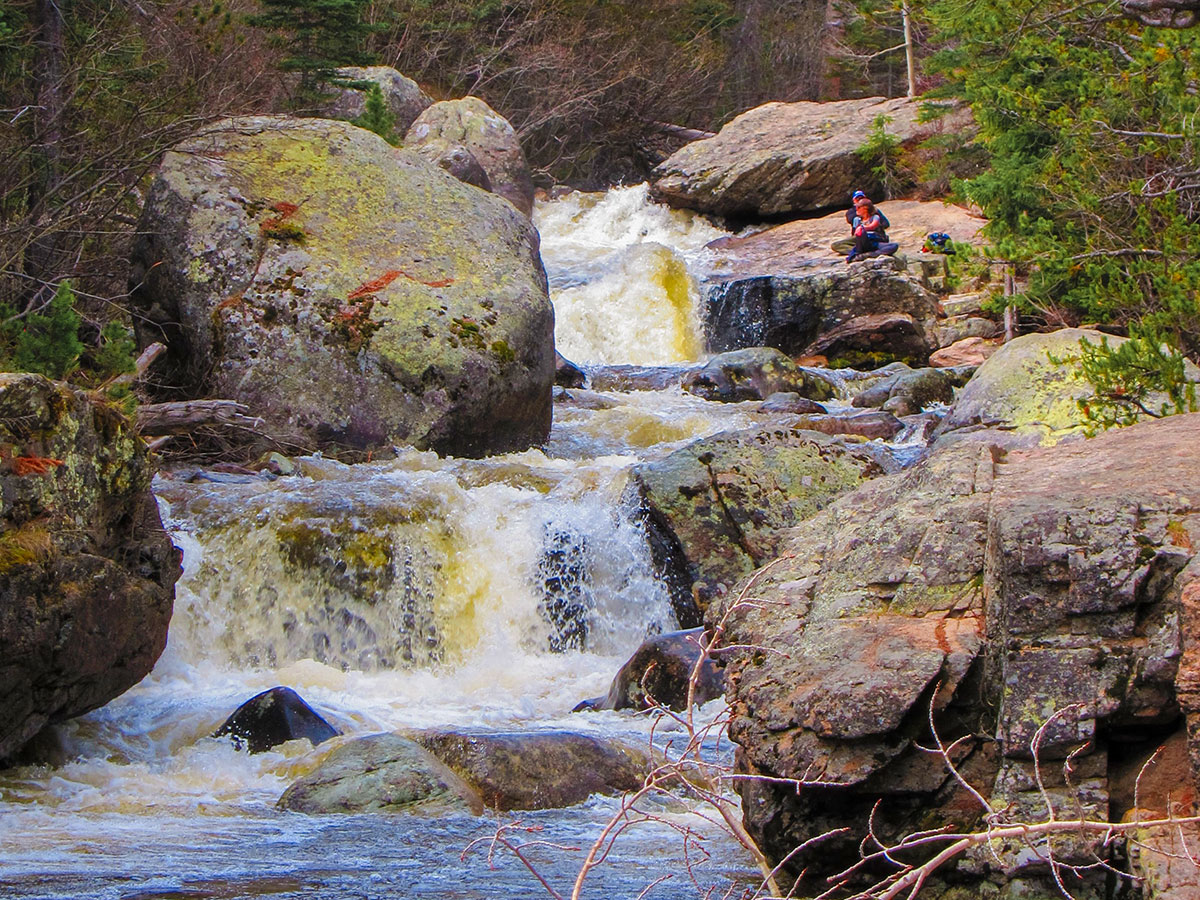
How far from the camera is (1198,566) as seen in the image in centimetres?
280

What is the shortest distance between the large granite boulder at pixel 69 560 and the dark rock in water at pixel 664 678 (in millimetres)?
2330

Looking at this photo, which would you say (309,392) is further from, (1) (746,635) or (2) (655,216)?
(2) (655,216)

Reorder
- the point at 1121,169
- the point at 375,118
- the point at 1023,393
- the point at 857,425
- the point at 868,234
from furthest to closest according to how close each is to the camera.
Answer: the point at 868,234, the point at 375,118, the point at 857,425, the point at 1023,393, the point at 1121,169

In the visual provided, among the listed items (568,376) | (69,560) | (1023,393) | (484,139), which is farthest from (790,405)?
(484,139)

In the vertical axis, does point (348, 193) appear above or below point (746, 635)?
above

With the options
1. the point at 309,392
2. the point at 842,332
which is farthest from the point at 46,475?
the point at 842,332

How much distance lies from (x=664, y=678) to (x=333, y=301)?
4.94 metres

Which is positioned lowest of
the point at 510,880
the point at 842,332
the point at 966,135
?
the point at 510,880

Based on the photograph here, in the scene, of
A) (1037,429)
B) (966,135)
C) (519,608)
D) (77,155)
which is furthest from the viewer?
(966,135)

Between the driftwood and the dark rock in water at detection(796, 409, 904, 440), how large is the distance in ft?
17.4

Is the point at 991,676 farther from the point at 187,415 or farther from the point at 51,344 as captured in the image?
the point at 187,415

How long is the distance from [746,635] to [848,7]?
1177 inches

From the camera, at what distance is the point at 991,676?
3109 millimetres

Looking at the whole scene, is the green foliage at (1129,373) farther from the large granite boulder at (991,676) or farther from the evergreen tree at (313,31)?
the evergreen tree at (313,31)
